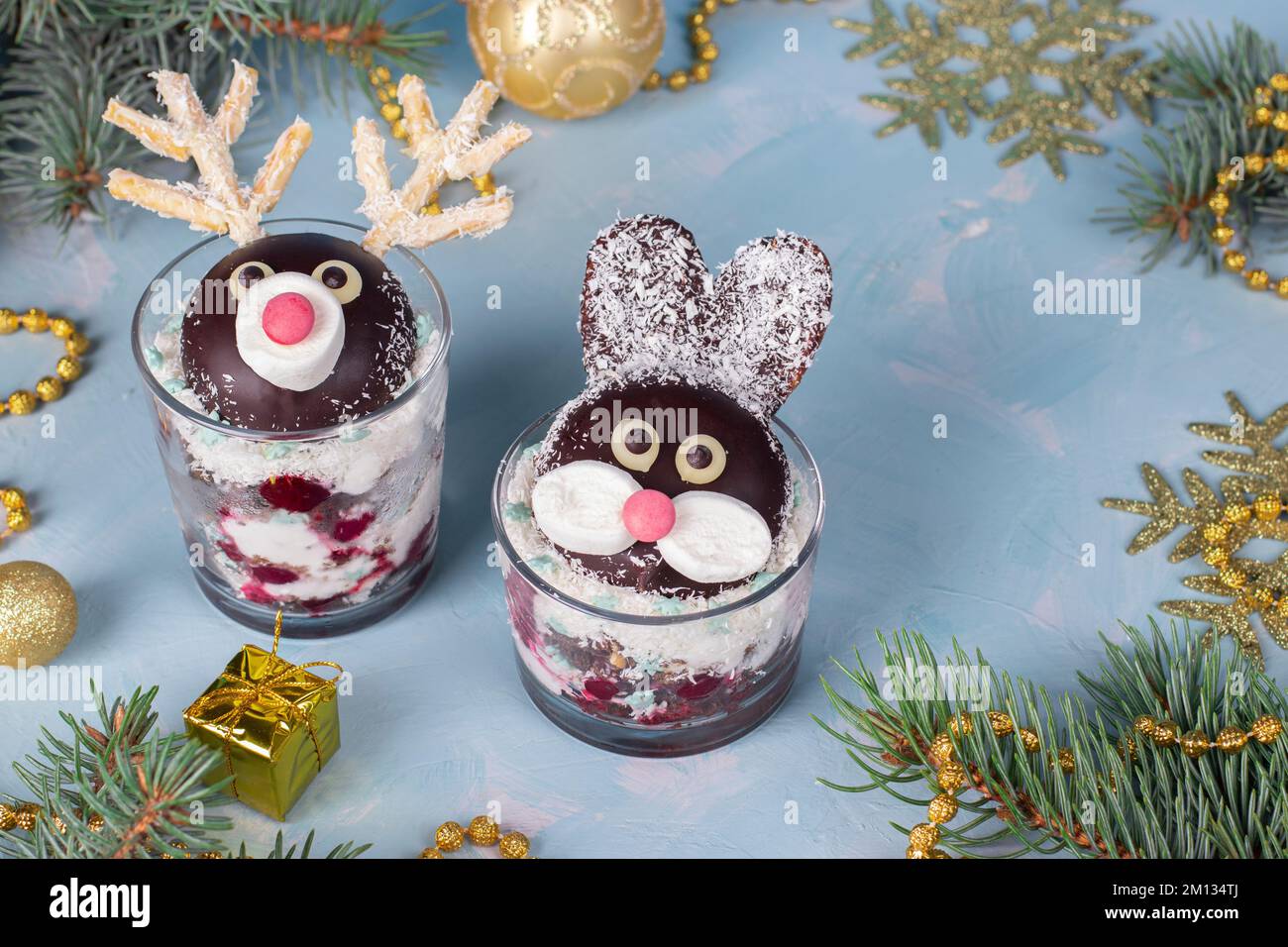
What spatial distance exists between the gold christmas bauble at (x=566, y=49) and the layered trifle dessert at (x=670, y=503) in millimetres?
508

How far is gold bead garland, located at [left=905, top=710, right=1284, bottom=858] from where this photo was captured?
1.24 meters

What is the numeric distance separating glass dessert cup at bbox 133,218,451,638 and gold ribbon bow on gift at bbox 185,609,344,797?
4.7 inches

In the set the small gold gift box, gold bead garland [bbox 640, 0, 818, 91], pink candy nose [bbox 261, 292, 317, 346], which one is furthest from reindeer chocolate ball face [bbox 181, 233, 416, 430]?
gold bead garland [bbox 640, 0, 818, 91]

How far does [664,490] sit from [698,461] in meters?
0.04

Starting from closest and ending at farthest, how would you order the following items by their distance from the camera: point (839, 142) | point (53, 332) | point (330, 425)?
point (330, 425)
point (53, 332)
point (839, 142)

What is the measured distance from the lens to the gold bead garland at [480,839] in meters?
1.30

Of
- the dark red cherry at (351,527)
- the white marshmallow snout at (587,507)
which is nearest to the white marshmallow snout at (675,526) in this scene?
the white marshmallow snout at (587,507)

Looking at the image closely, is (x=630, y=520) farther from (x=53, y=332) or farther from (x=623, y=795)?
(x=53, y=332)

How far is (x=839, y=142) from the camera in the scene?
1940 millimetres

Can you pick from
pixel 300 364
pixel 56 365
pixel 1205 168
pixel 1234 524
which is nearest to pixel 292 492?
pixel 300 364

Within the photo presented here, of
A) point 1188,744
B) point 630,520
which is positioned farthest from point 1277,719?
point 630,520

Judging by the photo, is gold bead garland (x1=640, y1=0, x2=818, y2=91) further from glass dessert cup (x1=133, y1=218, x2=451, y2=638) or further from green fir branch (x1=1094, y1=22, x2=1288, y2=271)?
glass dessert cup (x1=133, y1=218, x2=451, y2=638)

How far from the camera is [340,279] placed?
1.32m
